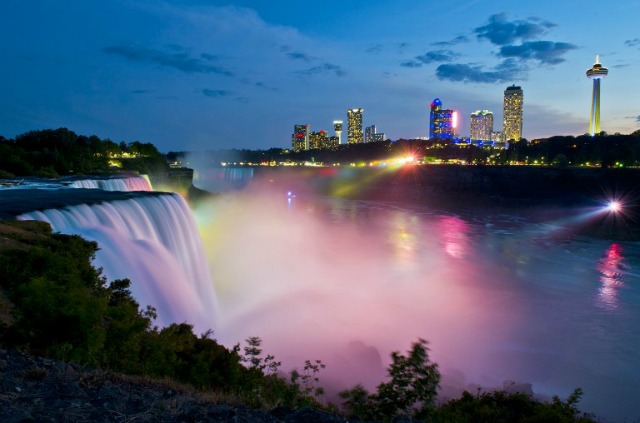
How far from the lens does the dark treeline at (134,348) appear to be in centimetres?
719

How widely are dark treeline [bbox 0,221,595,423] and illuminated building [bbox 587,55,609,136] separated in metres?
182

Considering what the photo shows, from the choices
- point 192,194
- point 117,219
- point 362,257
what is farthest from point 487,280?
point 192,194

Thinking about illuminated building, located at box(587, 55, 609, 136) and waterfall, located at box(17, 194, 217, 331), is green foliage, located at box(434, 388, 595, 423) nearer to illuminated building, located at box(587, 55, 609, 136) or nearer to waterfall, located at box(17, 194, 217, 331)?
waterfall, located at box(17, 194, 217, 331)

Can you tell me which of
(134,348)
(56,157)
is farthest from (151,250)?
(56,157)

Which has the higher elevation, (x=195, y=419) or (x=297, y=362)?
(x=195, y=419)

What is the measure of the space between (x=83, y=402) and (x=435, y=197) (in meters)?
87.4

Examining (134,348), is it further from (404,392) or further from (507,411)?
(507,411)

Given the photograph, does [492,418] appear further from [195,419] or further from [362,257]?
[362,257]

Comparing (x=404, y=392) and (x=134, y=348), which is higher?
(x=134, y=348)

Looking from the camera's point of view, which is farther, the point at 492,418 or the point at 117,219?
Answer: the point at 117,219

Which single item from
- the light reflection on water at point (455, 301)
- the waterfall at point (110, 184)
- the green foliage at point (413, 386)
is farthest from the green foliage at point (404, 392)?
the waterfall at point (110, 184)

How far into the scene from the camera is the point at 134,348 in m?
8.28

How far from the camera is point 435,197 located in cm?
8850

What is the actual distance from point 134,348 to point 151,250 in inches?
372
